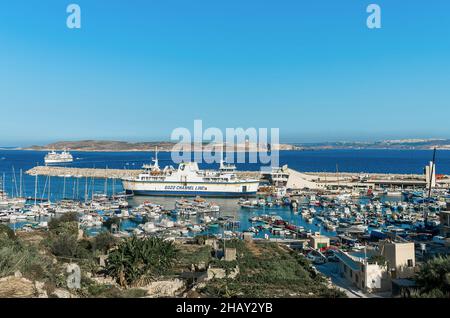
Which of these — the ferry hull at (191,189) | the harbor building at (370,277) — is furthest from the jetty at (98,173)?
the harbor building at (370,277)

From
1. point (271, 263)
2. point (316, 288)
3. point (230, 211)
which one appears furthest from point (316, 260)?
point (230, 211)

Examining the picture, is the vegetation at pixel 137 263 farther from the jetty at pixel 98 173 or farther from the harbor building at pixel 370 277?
the jetty at pixel 98 173

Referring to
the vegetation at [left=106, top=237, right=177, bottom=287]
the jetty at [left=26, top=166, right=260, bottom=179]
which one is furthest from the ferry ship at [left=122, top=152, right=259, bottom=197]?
the vegetation at [left=106, top=237, right=177, bottom=287]

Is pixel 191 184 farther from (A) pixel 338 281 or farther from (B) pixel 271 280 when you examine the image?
(B) pixel 271 280

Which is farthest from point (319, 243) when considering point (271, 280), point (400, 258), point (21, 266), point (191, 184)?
point (191, 184)

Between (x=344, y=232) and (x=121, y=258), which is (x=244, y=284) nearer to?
(x=121, y=258)

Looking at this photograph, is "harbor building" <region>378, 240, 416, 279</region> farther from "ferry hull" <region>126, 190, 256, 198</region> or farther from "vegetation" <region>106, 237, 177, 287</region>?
"ferry hull" <region>126, 190, 256, 198</region>
